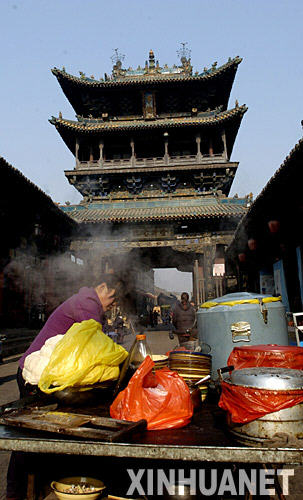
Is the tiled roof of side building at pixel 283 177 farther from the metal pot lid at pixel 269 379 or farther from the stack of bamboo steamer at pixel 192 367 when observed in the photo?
the metal pot lid at pixel 269 379

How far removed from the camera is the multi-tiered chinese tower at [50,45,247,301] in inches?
532

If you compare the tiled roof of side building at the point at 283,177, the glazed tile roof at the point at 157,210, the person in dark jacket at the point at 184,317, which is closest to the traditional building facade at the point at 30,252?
the glazed tile roof at the point at 157,210

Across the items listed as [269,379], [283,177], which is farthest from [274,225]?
[269,379]

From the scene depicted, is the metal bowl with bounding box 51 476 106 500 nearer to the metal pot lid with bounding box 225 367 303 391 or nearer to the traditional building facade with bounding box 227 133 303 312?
the metal pot lid with bounding box 225 367 303 391

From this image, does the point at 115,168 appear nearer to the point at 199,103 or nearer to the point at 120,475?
the point at 199,103

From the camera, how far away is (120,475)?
71.5 inches

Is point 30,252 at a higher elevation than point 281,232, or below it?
higher

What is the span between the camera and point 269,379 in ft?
4.21

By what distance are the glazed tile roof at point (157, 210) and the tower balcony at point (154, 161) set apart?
2.09m

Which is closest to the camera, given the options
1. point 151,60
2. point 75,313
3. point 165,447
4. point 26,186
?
point 165,447

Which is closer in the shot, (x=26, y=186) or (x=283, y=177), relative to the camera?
(x=283, y=177)

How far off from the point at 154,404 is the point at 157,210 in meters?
13.1

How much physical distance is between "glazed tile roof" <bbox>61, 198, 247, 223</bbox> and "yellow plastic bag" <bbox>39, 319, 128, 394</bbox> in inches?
433

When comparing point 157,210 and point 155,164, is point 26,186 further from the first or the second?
point 155,164
